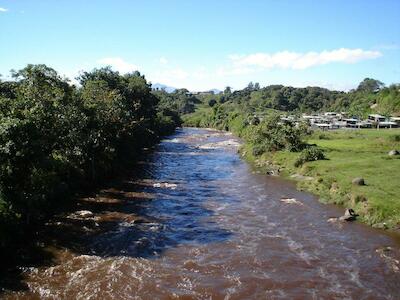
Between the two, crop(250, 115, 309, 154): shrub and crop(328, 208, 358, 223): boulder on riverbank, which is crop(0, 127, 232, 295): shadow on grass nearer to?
crop(328, 208, 358, 223): boulder on riverbank

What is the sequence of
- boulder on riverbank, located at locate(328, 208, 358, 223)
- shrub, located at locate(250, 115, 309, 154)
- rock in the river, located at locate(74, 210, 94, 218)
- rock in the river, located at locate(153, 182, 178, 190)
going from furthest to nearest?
shrub, located at locate(250, 115, 309, 154) < rock in the river, located at locate(153, 182, 178, 190) < boulder on riverbank, located at locate(328, 208, 358, 223) < rock in the river, located at locate(74, 210, 94, 218)

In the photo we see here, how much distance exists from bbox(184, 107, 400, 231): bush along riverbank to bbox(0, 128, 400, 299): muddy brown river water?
84.8 inches

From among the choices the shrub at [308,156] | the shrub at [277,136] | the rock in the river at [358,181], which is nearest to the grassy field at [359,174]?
the rock in the river at [358,181]

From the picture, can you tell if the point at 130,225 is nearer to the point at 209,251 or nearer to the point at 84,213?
the point at 84,213

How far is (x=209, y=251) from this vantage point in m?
31.1

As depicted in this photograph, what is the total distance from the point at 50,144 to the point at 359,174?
112 ft

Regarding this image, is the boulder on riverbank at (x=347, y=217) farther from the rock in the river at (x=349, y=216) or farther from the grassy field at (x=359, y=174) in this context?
the grassy field at (x=359, y=174)

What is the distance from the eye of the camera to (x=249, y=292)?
25062mm

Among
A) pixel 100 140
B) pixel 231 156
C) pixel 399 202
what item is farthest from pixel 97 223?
pixel 231 156

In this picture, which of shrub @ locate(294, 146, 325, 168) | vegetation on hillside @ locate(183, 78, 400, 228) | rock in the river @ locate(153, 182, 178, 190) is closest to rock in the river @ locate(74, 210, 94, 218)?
rock in the river @ locate(153, 182, 178, 190)

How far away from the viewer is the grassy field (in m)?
38.3

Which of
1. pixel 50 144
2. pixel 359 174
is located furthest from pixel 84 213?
pixel 359 174

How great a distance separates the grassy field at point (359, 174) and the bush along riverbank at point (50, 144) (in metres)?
24.7

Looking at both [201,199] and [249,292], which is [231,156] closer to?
[201,199]
